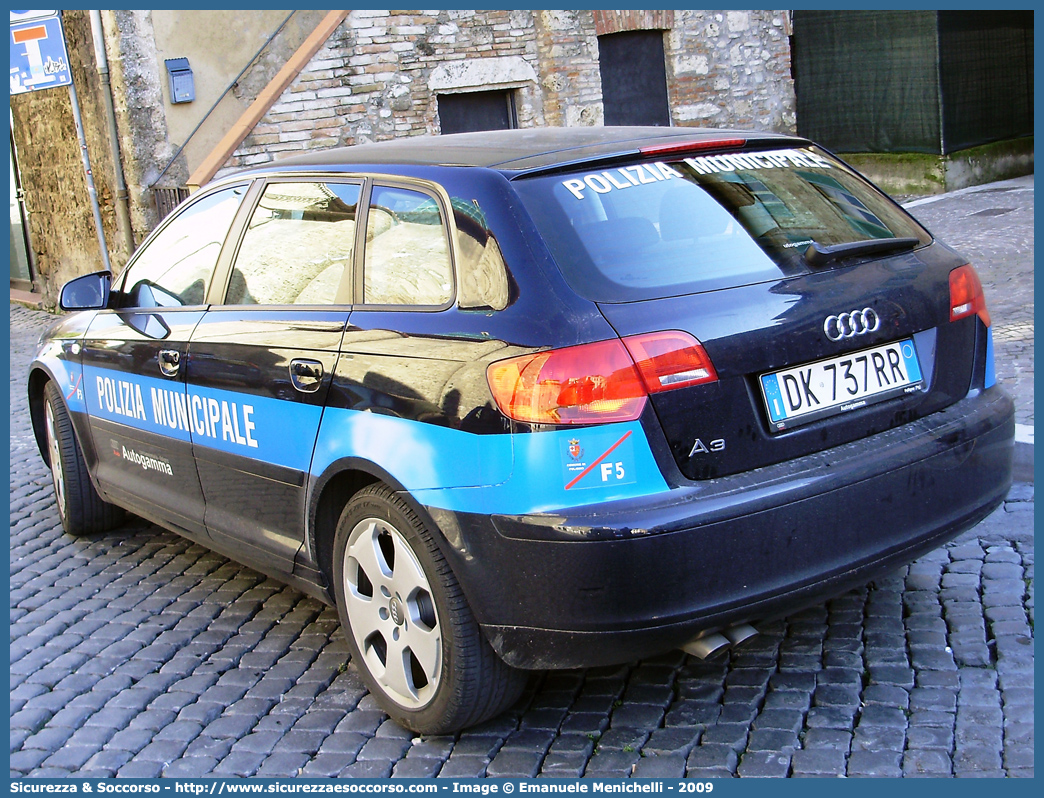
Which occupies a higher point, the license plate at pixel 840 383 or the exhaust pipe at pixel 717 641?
the license plate at pixel 840 383

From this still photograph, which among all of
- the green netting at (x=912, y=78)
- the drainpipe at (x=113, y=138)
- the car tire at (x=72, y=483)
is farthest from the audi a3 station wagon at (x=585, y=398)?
the green netting at (x=912, y=78)

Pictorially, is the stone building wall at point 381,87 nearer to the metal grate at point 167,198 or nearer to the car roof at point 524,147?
the metal grate at point 167,198

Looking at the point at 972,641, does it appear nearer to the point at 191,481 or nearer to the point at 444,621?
the point at 444,621

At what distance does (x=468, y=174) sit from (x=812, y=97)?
45.0 feet

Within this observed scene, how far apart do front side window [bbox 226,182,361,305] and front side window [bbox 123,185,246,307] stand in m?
0.22

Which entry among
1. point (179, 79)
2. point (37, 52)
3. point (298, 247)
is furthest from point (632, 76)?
point (298, 247)

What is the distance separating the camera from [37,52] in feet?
39.5

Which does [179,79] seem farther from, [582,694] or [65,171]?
[582,694]

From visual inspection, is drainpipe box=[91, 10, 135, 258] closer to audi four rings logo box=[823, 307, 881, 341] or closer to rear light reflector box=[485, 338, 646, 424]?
rear light reflector box=[485, 338, 646, 424]

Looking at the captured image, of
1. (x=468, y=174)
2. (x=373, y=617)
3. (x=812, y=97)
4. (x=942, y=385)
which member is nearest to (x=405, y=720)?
(x=373, y=617)

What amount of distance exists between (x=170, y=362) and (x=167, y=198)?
910cm

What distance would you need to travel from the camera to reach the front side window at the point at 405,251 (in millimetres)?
3156

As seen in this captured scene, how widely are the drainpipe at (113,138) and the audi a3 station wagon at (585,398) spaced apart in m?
10.1

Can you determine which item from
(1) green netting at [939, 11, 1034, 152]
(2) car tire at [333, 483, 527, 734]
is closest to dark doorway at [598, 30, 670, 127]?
(1) green netting at [939, 11, 1034, 152]
